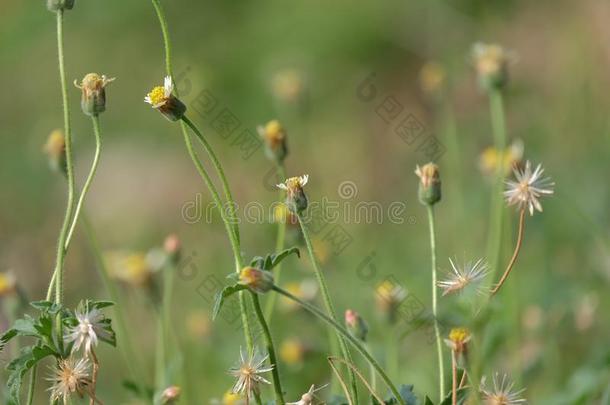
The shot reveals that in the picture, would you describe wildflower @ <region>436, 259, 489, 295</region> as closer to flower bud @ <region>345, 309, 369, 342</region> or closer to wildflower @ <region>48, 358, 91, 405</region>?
flower bud @ <region>345, 309, 369, 342</region>

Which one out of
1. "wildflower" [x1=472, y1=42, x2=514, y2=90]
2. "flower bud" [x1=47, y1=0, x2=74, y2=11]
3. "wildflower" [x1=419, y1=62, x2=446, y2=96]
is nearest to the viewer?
"flower bud" [x1=47, y1=0, x2=74, y2=11]

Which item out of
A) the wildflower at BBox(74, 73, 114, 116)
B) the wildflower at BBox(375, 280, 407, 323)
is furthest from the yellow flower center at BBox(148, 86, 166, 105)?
the wildflower at BBox(375, 280, 407, 323)

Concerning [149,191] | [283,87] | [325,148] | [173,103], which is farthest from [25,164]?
[173,103]

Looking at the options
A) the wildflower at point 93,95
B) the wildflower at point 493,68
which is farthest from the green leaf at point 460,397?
the wildflower at point 493,68

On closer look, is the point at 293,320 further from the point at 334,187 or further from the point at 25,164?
the point at 25,164

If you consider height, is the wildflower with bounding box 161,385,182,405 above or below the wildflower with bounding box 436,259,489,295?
below

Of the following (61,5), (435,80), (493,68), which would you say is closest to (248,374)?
(61,5)

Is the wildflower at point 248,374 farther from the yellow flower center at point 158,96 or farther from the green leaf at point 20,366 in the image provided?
the yellow flower center at point 158,96
